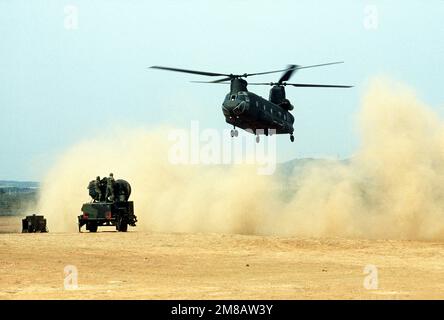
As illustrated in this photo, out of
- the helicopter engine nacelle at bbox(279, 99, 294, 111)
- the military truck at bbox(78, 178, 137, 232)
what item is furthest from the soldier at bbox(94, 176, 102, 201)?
the helicopter engine nacelle at bbox(279, 99, 294, 111)

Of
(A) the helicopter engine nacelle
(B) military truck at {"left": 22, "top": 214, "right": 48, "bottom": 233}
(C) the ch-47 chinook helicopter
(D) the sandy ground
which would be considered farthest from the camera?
(A) the helicopter engine nacelle

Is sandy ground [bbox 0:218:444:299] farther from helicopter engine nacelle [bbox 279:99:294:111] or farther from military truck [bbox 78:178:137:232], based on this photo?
helicopter engine nacelle [bbox 279:99:294:111]

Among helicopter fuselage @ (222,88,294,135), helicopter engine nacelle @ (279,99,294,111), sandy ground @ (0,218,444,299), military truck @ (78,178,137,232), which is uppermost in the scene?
helicopter engine nacelle @ (279,99,294,111)

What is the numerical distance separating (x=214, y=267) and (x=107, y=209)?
47.8 ft

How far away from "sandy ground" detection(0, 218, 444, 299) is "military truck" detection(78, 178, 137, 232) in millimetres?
3175

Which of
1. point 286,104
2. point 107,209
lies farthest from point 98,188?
point 286,104

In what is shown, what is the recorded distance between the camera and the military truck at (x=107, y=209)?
114ft

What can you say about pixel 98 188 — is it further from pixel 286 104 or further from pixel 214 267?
pixel 214 267

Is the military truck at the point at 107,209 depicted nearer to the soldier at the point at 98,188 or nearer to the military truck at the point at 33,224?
the soldier at the point at 98,188

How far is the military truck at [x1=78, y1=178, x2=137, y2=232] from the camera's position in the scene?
114 feet

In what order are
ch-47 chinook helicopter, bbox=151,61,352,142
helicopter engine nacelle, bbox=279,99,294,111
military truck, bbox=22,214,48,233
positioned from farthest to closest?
helicopter engine nacelle, bbox=279,99,294,111 → military truck, bbox=22,214,48,233 → ch-47 chinook helicopter, bbox=151,61,352,142

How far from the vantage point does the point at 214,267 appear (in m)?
20.9

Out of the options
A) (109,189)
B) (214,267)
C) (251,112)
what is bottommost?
(214,267)

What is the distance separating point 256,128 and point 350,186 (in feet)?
40.3
